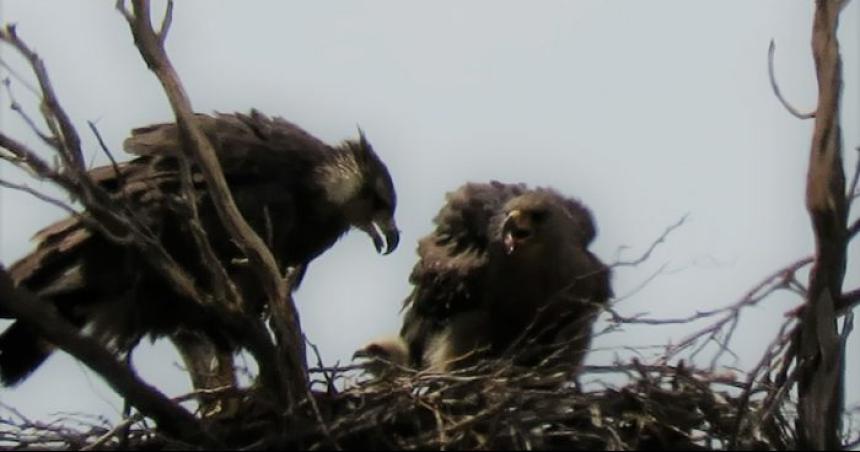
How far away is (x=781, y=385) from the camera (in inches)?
213

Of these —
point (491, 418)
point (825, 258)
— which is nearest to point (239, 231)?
point (491, 418)

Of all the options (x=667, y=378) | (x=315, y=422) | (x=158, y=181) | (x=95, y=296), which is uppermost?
(x=158, y=181)

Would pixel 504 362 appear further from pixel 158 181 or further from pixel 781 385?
pixel 158 181

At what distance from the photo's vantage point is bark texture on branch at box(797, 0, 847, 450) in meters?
5.12

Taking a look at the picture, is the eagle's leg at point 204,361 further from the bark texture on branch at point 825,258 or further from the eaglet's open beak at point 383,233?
the bark texture on branch at point 825,258

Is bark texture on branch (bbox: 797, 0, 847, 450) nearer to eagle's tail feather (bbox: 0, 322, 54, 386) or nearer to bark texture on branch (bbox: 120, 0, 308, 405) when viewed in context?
bark texture on branch (bbox: 120, 0, 308, 405)

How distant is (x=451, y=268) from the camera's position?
6734 mm

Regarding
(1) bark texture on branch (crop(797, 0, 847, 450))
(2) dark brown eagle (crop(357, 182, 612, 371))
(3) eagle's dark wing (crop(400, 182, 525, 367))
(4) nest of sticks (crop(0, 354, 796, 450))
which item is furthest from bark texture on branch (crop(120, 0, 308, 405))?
(1) bark texture on branch (crop(797, 0, 847, 450))

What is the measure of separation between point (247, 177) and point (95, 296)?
Result: 0.75 m

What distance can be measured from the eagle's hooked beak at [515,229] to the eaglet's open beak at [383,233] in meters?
1.17

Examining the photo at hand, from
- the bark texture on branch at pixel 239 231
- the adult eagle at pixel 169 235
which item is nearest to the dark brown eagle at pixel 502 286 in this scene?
the adult eagle at pixel 169 235

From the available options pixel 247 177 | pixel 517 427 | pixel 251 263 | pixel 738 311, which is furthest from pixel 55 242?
pixel 738 311

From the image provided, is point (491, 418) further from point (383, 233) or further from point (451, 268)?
point (383, 233)

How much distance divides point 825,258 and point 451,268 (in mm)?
1878
